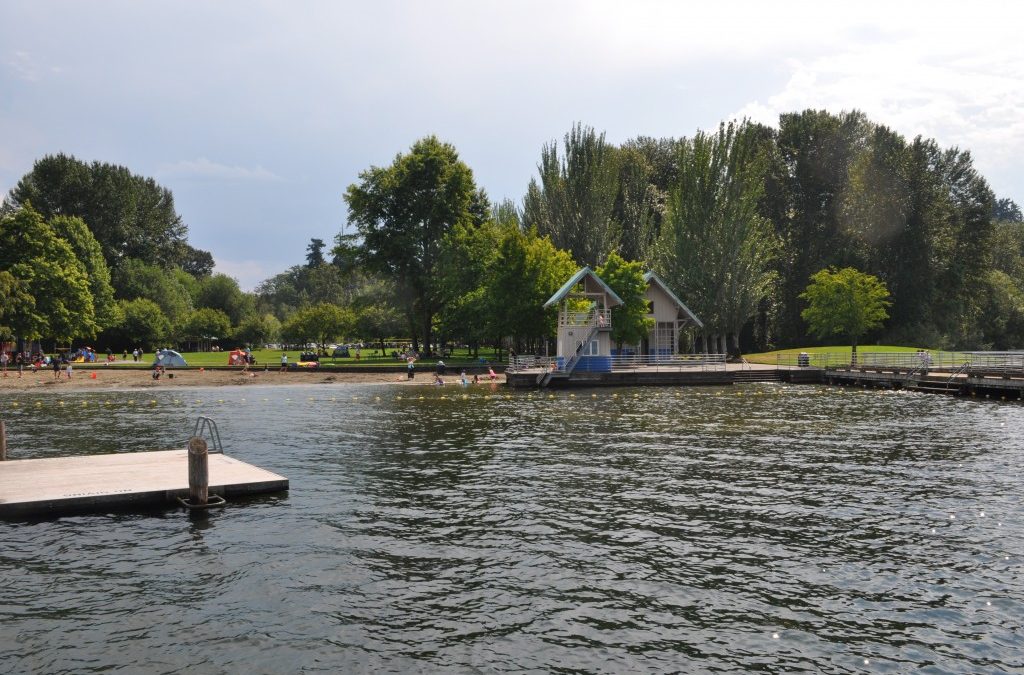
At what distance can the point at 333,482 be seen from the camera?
22141 millimetres

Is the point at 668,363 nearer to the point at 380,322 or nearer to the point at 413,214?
the point at 413,214

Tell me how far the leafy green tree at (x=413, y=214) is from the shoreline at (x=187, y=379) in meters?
20.7

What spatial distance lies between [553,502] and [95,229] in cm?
11735

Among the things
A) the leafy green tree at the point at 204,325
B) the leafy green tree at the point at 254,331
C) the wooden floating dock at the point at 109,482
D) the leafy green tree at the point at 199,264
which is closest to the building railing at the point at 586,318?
the wooden floating dock at the point at 109,482

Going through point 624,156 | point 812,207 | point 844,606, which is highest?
point 624,156

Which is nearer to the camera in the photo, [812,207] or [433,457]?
[433,457]

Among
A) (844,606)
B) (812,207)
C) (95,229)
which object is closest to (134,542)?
(844,606)

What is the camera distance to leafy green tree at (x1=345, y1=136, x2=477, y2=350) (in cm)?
8812

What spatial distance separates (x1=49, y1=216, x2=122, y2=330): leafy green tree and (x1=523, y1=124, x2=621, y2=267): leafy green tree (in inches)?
2293

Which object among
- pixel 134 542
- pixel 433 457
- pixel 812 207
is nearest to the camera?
pixel 134 542

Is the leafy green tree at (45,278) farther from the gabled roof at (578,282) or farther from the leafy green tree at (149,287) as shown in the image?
the gabled roof at (578,282)

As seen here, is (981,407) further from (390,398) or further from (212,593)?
(212,593)

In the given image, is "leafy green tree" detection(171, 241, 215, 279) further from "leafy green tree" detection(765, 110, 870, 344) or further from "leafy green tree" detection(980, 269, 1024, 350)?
"leafy green tree" detection(980, 269, 1024, 350)

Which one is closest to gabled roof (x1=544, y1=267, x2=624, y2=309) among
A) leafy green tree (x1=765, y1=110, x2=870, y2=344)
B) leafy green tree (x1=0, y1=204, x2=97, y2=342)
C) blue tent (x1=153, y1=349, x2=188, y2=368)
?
blue tent (x1=153, y1=349, x2=188, y2=368)
